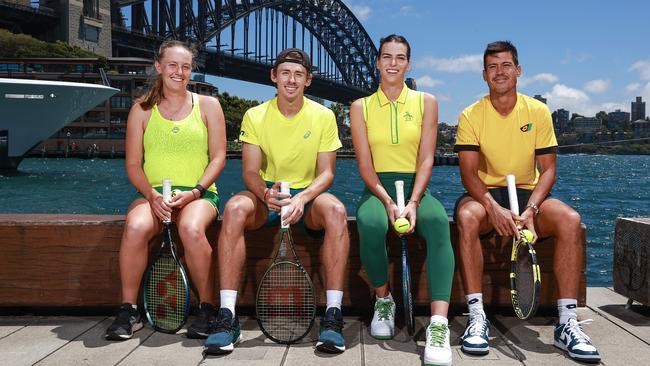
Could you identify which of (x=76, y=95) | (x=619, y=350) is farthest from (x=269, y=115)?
(x=76, y=95)

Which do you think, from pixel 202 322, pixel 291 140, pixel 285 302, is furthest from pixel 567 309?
pixel 202 322

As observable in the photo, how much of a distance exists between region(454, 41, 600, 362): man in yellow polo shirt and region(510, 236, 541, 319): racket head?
119 millimetres

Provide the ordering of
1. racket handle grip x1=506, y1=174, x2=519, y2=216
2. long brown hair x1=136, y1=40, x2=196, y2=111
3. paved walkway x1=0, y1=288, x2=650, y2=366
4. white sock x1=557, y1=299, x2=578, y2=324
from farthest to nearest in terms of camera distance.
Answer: long brown hair x1=136, y1=40, x2=196, y2=111, racket handle grip x1=506, y1=174, x2=519, y2=216, white sock x1=557, y1=299, x2=578, y2=324, paved walkway x1=0, y1=288, x2=650, y2=366

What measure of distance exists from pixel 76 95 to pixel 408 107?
1238 inches

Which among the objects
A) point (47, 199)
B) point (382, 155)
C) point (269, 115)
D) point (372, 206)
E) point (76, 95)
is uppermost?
point (76, 95)

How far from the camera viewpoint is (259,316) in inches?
136

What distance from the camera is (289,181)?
3.80 m

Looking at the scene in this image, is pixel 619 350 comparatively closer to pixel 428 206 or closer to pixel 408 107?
pixel 428 206

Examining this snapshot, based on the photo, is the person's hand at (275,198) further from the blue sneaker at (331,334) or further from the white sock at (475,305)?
the white sock at (475,305)

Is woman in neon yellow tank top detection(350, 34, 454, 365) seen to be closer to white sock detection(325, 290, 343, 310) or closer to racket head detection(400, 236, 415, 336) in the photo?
racket head detection(400, 236, 415, 336)

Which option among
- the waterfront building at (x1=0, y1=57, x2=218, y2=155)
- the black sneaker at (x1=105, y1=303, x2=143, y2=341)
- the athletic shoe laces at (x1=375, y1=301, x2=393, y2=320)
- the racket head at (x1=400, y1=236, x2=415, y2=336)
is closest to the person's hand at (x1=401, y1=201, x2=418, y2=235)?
the racket head at (x1=400, y1=236, x2=415, y2=336)

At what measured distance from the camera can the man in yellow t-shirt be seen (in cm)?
344

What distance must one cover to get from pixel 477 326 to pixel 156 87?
2.39 metres

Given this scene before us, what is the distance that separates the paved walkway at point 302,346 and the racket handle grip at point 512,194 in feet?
2.37
